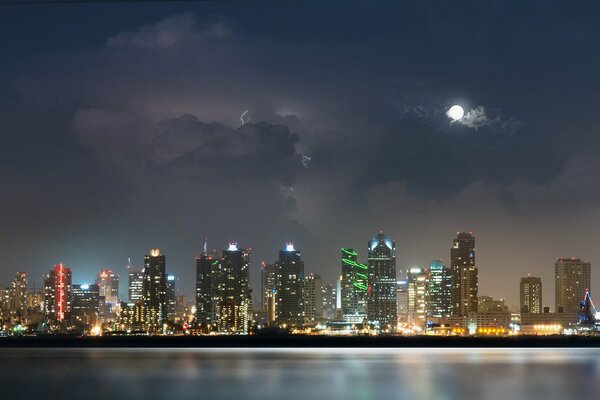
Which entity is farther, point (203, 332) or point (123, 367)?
point (203, 332)

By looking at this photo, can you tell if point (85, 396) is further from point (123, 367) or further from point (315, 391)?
point (123, 367)

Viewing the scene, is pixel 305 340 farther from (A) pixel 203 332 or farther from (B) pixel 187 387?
(B) pixel 187 387

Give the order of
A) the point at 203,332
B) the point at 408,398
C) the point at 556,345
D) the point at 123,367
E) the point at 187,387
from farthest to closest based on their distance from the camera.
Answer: the point at 203,332
the point at 556,345
the point at 123,367
the point at 187,387
the point at 408,398

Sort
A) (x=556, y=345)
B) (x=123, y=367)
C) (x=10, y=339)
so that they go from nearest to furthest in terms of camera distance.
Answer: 1. (x=123, y=367)
2. (x=556, y=345)
3. (x=10, y=339)

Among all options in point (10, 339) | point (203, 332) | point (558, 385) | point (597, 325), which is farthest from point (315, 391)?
point (597, 325)

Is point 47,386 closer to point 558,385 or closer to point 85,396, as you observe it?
point 85,396

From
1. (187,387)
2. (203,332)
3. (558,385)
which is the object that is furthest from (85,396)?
(203,332)

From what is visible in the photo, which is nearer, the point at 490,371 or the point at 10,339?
the point at 490,371

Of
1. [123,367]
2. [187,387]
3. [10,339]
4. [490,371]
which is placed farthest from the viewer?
[10,339]

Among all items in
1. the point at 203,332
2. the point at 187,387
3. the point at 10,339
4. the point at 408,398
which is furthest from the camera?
the point at 203,332
